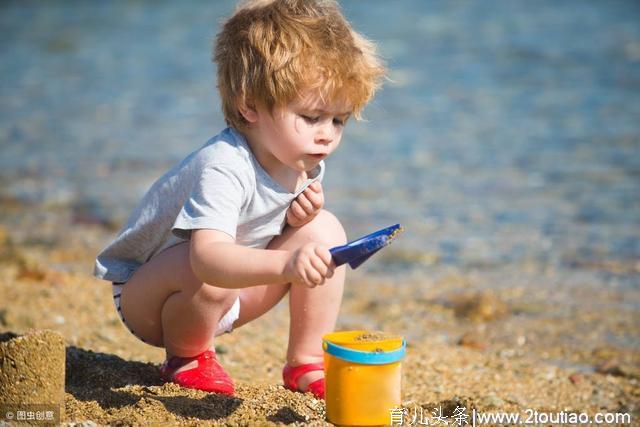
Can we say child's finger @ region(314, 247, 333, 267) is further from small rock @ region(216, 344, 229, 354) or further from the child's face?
small rock @ region(216, 344, 229, 354)

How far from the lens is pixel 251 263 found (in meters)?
2.40

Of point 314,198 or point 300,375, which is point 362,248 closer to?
point 314,198

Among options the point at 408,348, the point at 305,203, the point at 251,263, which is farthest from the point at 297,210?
the point at 408,348

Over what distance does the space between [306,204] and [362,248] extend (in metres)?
0.66

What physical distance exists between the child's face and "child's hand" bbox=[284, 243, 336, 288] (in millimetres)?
476

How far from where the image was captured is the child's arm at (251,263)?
7.52 ft

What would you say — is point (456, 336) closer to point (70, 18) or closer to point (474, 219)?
point (474, 219)

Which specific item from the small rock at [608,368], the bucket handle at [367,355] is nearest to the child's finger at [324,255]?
the bucket handle at [367,355]

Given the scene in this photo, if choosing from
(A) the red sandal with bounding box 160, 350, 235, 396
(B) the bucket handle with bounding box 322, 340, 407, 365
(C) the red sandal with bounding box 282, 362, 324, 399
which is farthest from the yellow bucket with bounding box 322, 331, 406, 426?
(A) the red sandal with bounding box 160, 350, 235, 396

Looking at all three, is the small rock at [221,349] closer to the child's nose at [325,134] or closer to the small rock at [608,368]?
the child's nose at [325,134]

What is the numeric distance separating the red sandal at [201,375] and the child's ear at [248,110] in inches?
31.8

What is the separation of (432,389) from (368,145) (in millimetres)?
4787

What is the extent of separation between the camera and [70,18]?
54.9ft

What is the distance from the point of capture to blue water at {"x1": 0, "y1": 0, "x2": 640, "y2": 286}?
5.98 meters
